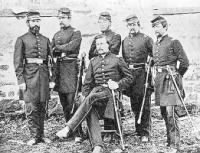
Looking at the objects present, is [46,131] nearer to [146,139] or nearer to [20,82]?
[20,82]

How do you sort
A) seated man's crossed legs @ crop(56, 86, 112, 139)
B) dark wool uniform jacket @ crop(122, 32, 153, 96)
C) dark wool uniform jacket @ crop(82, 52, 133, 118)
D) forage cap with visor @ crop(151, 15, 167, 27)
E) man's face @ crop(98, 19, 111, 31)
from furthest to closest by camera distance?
man's face @ crop(98, 19, 111, 31), dark wool uniform jacket @ crop(122, 32, 153, 96), dark wool uniform jacket @ crop(82, 52, 133, 118), forage cap with visor @ crop(151, 15, 167, 27), seated man's crossed legs @ crop(56, 86, 112, 139)

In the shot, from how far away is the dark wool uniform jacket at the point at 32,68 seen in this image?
587cm

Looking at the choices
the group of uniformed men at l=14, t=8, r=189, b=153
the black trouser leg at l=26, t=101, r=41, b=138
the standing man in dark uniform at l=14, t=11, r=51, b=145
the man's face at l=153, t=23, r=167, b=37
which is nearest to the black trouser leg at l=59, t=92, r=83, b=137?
the group of uniformed men at l=14, t=8, r=189, b=153

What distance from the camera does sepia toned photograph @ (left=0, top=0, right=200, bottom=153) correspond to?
5.45 metres

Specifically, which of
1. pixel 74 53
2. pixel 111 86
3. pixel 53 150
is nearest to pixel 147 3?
pixel 74 53

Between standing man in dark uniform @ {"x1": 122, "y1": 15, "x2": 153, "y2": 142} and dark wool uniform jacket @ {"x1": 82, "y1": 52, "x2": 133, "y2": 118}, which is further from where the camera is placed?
standing man in dark uniform @ {"x1": 122, "y1": 15, "x2": 153, "y2": 142}

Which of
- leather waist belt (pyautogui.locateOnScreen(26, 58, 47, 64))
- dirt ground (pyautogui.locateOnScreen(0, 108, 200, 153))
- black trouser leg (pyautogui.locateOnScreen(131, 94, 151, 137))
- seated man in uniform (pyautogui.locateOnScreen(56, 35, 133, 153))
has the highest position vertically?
leather waist belt (pyautogui.locateOnScreen(26, 58, 47, 64))

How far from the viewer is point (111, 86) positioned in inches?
215

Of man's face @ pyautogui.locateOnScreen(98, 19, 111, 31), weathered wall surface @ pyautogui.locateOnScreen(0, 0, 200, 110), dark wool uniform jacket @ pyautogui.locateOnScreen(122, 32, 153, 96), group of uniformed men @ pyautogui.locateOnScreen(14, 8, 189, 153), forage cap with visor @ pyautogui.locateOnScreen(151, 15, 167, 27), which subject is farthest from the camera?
weathered wall surface @ pyautogui.locateOnScreen(0, 0, 200, 110)

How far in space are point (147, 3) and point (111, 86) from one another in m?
3.01

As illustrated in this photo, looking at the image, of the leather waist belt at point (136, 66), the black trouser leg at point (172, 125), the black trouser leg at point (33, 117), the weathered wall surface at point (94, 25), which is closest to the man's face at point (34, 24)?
the black trouser leg at point (33, 117)

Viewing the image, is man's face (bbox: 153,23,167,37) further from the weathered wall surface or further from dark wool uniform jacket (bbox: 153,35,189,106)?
the weathered wall surface

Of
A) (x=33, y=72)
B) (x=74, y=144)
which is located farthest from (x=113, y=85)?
(x=33, y=72)

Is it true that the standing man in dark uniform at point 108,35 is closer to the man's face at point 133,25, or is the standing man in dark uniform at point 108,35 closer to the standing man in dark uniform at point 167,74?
the man's face at point 133,25
